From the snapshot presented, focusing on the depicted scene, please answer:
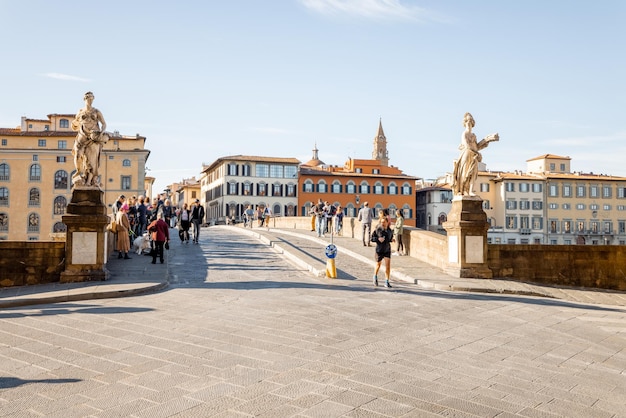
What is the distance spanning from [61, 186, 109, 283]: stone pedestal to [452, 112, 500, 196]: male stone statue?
8.65 m

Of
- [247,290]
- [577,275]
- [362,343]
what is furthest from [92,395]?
[577,275]

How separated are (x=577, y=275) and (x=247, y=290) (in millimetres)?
9894

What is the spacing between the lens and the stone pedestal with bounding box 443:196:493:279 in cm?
1506

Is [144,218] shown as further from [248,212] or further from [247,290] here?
[248,212]

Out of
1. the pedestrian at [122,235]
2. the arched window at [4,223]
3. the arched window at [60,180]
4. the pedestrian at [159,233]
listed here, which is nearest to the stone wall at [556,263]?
the pedestrian at [159,233]

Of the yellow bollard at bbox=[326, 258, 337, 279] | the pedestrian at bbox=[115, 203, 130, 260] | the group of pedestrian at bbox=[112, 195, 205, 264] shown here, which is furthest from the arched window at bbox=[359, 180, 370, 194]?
the yellow bollard at bbox=[326, 258, 337, 279]

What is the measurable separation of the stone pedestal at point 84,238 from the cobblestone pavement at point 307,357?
2.21m

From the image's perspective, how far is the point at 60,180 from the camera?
67.4 m

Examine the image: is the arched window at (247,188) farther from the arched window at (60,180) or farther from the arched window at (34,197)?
the arched window at (34,197)

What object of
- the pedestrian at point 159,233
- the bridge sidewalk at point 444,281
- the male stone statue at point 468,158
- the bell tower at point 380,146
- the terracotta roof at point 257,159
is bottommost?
the bridge sidewalk at point 444,281

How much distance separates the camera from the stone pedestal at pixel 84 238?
12195mm

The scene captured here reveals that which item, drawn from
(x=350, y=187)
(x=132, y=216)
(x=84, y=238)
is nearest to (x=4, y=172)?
(x=350, y=187)

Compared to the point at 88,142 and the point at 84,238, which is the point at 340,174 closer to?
the point at 88,142

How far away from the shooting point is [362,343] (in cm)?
693
